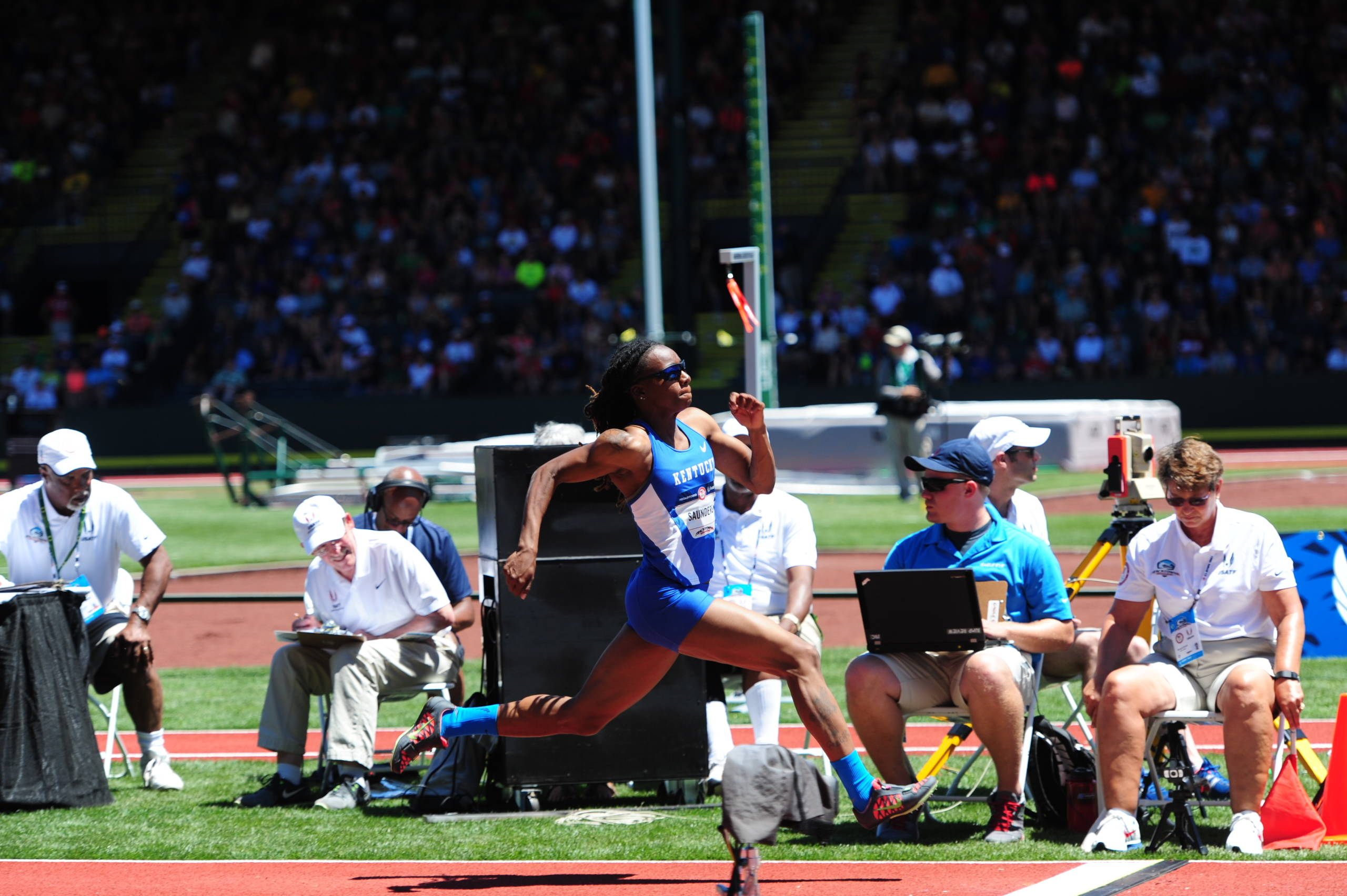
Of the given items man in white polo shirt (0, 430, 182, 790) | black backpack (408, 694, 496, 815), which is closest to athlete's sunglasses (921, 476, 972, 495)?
black backpack (408, 694, 496, 815)

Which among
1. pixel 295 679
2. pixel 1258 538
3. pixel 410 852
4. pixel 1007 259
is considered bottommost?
pixel 410 852

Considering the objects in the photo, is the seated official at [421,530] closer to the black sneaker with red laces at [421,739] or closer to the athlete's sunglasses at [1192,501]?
the black sneaker with red laces at [421,739]

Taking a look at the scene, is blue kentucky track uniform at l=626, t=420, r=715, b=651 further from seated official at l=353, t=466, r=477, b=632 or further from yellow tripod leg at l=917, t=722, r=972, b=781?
seated official at l=353, t=466, r=477, b=632

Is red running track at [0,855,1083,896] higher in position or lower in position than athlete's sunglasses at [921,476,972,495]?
lower

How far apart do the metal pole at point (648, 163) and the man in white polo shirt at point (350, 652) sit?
14.2m

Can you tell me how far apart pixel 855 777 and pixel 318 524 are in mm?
2935

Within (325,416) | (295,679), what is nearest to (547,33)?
(325,416)

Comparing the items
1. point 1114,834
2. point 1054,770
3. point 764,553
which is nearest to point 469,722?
point 764,553

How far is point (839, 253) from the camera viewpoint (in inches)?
1232

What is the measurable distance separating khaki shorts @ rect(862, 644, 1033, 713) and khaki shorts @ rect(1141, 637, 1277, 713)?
1.53ft

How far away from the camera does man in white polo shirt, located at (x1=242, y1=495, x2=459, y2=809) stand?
7547 mm

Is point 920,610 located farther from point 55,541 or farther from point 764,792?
point 55,541

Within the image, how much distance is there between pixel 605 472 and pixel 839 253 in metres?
25.8

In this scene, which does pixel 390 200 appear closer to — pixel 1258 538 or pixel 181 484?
pixel 181 484
